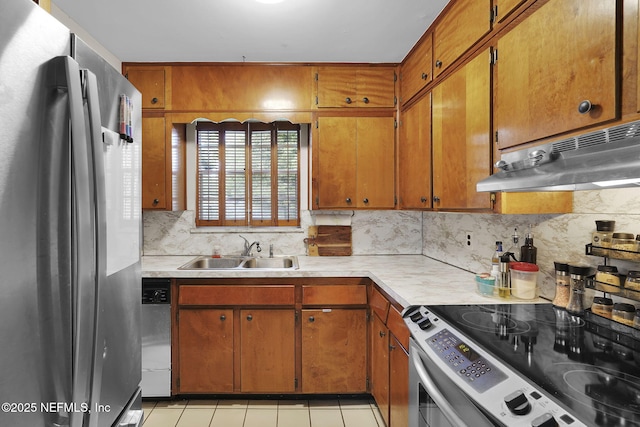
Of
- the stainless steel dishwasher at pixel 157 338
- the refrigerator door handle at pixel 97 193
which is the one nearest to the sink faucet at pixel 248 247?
the stainless steel dishwasher at pixel 157 338

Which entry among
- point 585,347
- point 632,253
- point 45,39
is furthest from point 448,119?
point 45,39

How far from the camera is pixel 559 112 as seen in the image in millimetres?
1137

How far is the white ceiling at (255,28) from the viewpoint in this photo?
1970mm

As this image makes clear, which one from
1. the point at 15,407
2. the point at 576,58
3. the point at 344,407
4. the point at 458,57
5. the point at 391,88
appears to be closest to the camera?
the point at 15,407

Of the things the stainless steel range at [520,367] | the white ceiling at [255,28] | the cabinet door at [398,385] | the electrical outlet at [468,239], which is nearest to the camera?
the stainless steel range at [520,367]

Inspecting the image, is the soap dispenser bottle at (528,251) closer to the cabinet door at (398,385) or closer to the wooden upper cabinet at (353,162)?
the cabinet door at (398,385)

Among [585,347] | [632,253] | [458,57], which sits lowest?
[585,347]

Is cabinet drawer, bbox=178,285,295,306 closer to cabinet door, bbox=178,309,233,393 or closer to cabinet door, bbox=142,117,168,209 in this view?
cabinet door, bbox=178,309,233,393

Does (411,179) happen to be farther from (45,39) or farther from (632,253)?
(45,39)

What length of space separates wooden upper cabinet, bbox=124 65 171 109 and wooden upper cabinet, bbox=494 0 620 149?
2352 mm

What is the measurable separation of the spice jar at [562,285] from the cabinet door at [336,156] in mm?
1586

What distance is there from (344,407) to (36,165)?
91.2 inches

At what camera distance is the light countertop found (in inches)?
67.2

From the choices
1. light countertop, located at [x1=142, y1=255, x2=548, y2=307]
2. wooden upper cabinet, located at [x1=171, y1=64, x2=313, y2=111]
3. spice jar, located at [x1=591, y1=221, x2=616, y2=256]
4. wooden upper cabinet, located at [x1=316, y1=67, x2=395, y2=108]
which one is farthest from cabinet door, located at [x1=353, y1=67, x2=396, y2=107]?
spice jar, located at [x1=591, y1=221, x2=616, y2=256]
